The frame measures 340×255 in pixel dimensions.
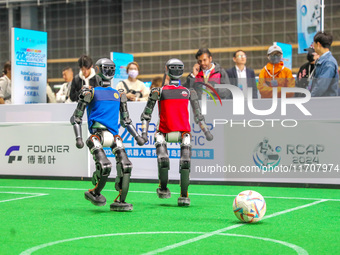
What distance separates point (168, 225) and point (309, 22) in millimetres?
8235

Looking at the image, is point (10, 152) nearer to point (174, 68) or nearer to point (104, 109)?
point (104, 109)

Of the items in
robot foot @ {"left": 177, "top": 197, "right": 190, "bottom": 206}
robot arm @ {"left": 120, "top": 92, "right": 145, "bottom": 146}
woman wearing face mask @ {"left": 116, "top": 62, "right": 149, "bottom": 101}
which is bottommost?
robot foot @ {"left": 177, "top": 197, "right": 190, "bottom": 206}

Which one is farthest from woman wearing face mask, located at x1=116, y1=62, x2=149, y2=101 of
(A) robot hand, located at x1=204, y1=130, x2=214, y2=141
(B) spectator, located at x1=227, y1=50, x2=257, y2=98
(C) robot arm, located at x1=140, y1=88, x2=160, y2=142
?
(A) robot hand, located at x1=204, y1=130, x2=214, y2=141

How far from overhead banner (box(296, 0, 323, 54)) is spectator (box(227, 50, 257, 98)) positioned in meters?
2.66

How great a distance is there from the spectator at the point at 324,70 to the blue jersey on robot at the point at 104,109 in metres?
3.96

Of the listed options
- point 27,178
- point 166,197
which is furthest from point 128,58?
point 166,197

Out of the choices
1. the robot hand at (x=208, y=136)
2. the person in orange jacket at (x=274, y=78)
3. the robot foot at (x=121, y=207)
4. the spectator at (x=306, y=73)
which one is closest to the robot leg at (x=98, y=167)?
the robot foot at (x=121, y=207)

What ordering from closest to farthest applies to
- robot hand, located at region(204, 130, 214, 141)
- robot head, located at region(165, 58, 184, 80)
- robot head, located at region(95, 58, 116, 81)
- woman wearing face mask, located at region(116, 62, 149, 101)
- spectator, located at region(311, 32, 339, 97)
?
robot head, located at region(95, 58, 116, 81) < robot head, located at region(165, 58, 184, 80) < robot hand, located at region(204, 130, 214, 141) < spectator, located at region(311, 32, 339, 97) < woman wearing face mask, located at region(116, 62, 149, 101)

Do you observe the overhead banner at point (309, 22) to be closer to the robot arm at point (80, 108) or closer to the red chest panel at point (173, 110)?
the red chest panel at point (173, 110)

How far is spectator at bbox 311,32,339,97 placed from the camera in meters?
10.4

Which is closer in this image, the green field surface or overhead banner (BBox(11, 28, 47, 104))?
the green field surface

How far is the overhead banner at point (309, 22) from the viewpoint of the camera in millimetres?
13586

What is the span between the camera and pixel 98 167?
805 cm

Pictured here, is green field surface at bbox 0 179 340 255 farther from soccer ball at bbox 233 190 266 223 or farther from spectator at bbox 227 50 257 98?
spectator at bbox 227 50 257 98
